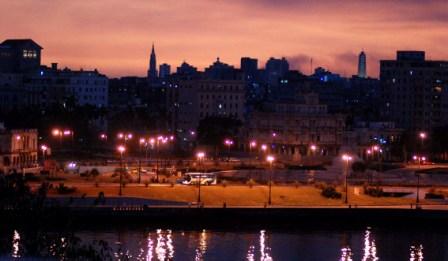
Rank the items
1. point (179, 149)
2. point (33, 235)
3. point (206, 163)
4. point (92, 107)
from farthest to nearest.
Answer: point (92, 107) < point (179, 149) < point (206, 163) < point (33, 235)

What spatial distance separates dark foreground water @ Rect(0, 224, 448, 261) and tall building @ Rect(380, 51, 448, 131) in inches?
2682

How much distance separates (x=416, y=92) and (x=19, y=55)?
149ft

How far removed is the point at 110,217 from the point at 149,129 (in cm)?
5590

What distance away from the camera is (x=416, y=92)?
12031cm

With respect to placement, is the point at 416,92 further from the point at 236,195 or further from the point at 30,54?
the point at 236,195

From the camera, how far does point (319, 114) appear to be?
91562 millimetres

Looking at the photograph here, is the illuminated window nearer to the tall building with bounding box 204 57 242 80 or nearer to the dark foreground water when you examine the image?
the tall building with bounding box 204 57 242 80

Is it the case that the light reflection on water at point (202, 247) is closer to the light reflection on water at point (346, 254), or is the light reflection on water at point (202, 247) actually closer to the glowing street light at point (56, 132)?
the light reflection on water at point (346, 254)

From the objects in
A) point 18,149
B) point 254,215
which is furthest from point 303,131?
point 254,215

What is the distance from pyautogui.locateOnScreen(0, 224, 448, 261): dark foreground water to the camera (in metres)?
43.3

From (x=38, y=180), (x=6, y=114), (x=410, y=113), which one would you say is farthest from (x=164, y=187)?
(x=410, y=113)

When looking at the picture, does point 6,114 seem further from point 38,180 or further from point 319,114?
point 38,180

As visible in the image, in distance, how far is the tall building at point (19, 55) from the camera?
127 meters

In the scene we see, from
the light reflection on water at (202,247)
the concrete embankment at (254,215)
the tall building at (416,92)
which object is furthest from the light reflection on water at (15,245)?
the tall building at (416,92)
